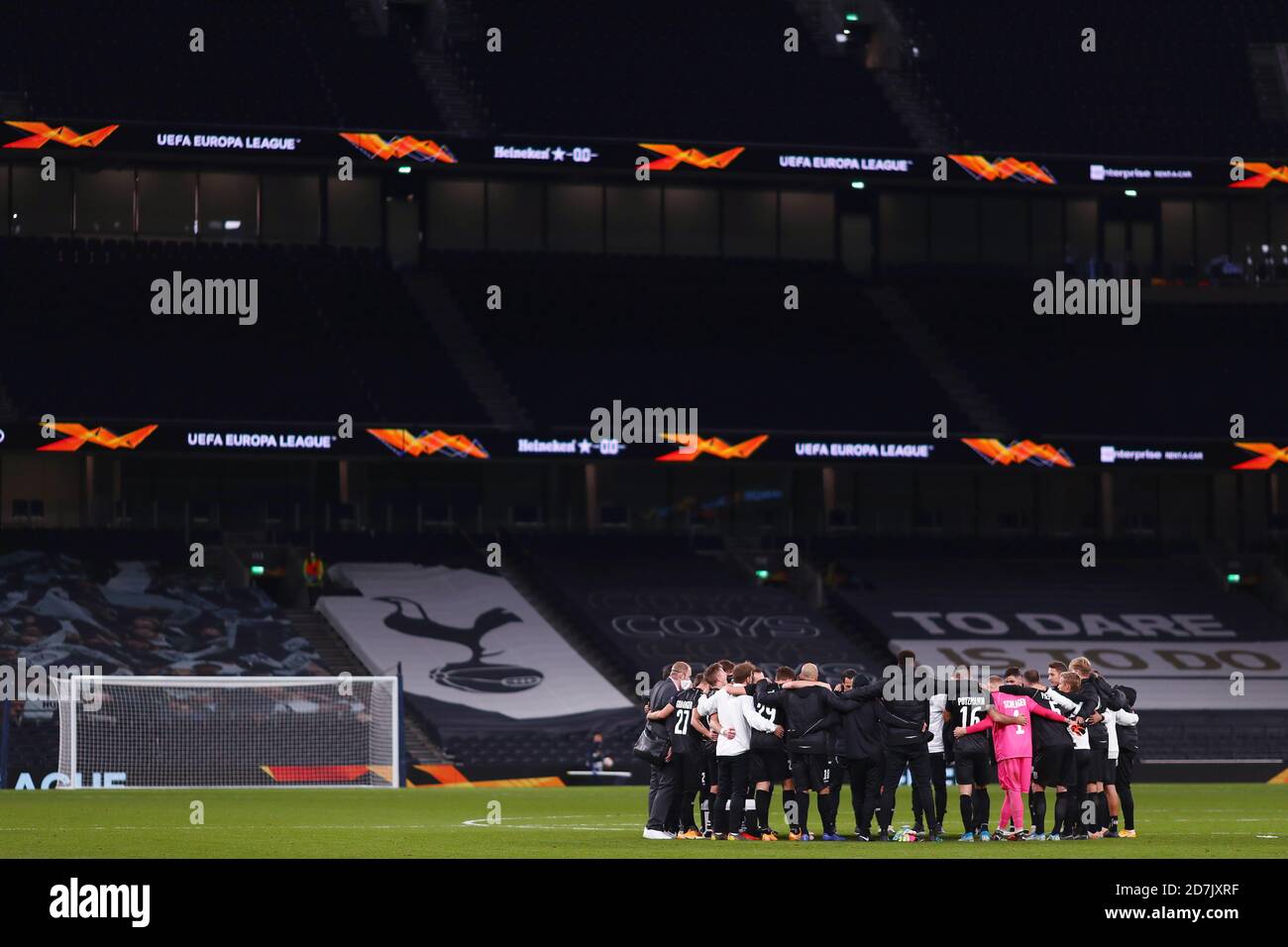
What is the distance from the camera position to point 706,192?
59.4 meters

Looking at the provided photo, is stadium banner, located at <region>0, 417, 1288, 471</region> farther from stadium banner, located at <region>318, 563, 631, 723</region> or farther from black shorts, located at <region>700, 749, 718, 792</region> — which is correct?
black shorts, located at <region>700, 749, 718, 792</region>

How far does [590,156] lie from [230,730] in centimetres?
2000

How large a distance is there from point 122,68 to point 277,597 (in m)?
14.4

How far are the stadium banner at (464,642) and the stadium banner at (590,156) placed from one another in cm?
1027

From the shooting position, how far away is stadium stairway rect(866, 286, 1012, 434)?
54.5m

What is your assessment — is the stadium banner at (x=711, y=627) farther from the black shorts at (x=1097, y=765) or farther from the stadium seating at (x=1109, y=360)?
the black shorts at (x=1097, y=765)

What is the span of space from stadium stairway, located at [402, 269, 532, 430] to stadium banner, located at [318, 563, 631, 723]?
4.16 meters

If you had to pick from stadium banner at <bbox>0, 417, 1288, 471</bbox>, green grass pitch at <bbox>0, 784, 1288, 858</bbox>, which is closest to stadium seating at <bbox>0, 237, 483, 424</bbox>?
stadium banner at <bbox>0, 417, 1288, 471</bbox>

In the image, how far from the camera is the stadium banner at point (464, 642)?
44625mm

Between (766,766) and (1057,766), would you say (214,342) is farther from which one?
(1057,766)

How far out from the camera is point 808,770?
2312cm
